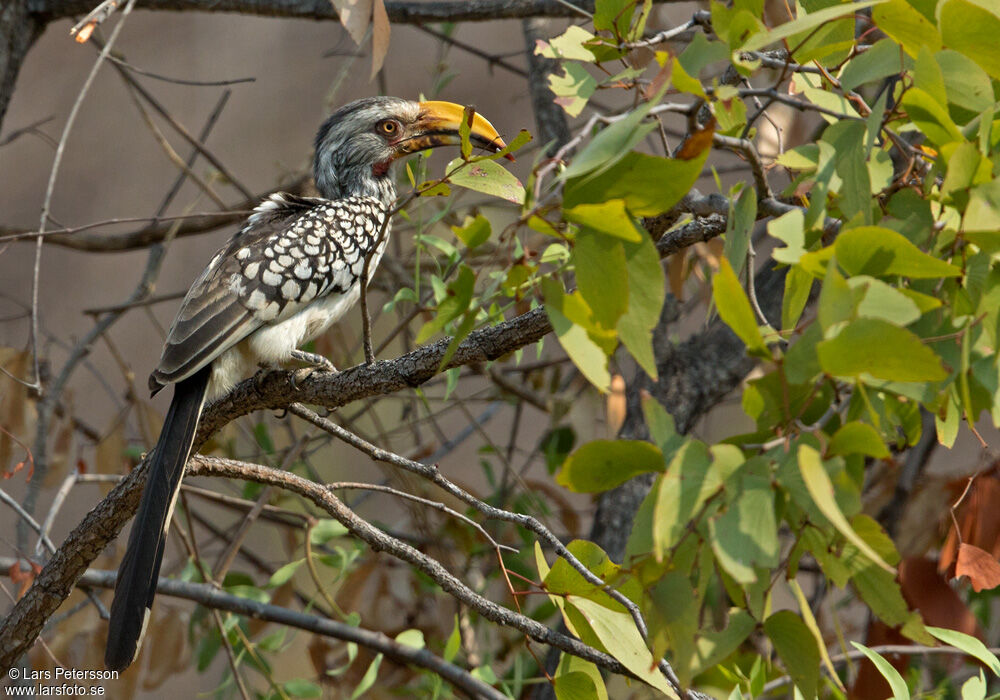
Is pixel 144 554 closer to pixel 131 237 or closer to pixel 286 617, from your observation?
pixel 286 617

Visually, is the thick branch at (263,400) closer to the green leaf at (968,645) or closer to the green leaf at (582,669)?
the green leaf at (582,669)

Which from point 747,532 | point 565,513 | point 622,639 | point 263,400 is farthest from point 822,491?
point 565,513

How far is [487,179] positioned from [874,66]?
576mm

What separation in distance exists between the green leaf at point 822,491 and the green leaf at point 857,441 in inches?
2.0

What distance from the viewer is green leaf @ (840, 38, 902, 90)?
3.20 ft

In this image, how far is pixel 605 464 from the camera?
0.87 m

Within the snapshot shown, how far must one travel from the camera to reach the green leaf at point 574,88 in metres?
1.14

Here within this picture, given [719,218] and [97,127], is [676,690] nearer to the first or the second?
[719,218]

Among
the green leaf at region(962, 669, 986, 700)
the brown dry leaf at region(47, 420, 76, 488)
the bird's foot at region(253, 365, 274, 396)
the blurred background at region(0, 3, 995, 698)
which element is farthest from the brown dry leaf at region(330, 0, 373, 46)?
the blurred background at region(0, 3, 995, 698)

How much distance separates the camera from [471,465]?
5.54m

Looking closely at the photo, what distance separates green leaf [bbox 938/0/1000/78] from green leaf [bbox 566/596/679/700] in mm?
767

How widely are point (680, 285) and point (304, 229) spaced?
1056 mm

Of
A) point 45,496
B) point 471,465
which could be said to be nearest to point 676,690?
point 471,465

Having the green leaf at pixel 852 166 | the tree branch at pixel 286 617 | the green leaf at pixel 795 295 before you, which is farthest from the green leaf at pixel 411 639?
the green leaf at pixel 852 166
